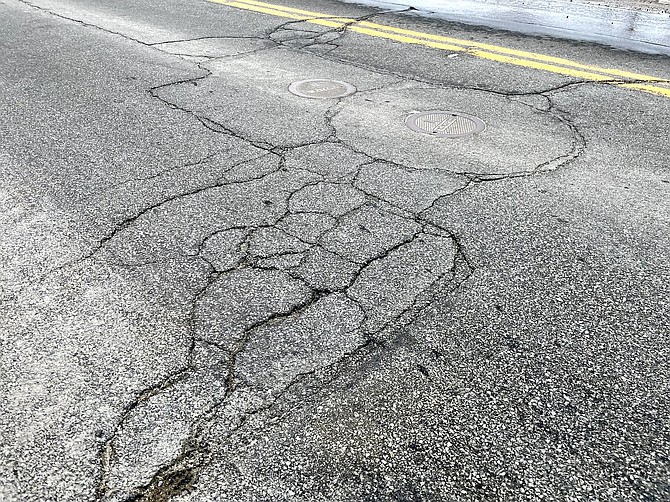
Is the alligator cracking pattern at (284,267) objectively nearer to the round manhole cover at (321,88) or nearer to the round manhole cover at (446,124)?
the round manhole cover at (446,124)

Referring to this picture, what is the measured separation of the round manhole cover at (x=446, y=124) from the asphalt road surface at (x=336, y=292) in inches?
2.4

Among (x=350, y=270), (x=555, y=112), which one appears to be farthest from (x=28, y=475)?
(x=555, y=112)

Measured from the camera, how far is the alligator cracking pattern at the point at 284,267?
2834 mm

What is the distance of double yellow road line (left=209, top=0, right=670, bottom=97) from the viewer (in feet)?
22.9

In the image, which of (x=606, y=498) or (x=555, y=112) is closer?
(x=606, y=498)

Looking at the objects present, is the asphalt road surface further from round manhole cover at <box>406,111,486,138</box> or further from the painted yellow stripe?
the painted yellow stripe

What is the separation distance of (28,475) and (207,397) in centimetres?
79

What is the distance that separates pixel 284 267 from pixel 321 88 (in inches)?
148

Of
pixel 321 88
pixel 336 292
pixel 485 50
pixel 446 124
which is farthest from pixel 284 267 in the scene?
pixel 485 50

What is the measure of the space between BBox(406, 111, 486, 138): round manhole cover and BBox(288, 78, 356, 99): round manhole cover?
1096 millimetres

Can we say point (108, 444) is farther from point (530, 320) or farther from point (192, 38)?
point (192, 38)

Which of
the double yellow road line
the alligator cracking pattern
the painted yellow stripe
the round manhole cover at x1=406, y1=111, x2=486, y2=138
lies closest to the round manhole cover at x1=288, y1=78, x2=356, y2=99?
the round manhole cover at x1=406, y1=111, x2=486, y2=138

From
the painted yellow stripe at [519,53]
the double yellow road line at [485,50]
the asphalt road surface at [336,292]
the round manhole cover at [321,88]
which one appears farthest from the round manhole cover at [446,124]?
the painted yellow stripe at [519,53]

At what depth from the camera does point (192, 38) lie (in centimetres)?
916
